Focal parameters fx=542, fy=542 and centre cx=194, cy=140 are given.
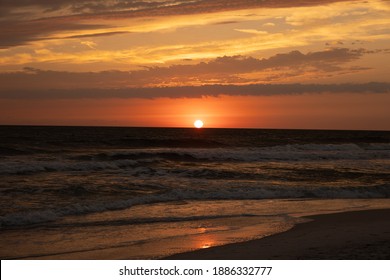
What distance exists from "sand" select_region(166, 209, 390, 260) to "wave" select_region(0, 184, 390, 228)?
5.41 m

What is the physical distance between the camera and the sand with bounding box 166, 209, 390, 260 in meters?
9.03

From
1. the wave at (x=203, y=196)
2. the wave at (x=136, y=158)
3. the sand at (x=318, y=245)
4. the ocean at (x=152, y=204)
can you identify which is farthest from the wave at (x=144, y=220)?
the wave at (x=136, y=158)

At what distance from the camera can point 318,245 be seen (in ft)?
32.7

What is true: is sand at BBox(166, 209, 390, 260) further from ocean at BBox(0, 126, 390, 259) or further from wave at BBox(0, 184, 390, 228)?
wave at BBox(0, 184, 390, 228)

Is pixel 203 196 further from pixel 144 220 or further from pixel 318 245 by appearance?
pixel 318 245

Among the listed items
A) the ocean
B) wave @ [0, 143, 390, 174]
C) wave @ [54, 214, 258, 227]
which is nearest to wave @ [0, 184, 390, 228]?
the ocean

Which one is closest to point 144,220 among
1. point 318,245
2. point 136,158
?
point 318,245

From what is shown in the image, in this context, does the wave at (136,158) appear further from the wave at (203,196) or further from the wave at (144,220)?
the wave at (144,220)

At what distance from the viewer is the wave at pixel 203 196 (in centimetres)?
1344

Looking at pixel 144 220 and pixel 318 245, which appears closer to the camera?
pixel 318 245

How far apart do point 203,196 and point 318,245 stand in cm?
865

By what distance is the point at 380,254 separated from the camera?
8.72m
